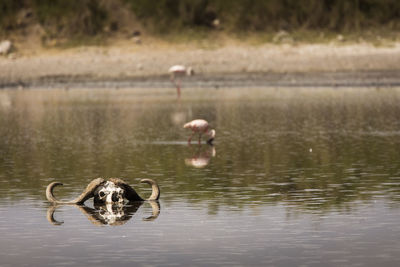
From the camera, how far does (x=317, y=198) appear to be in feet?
61.2

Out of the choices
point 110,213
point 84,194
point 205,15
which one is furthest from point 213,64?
point 110,213

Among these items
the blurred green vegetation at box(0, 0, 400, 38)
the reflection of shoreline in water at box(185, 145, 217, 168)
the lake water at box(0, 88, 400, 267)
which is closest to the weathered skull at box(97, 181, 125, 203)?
the lake water at box(0, 88, 400, 267)

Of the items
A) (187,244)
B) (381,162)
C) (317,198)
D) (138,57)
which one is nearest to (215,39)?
(138,57)

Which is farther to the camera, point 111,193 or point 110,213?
point 111,193

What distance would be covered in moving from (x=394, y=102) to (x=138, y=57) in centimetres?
1822

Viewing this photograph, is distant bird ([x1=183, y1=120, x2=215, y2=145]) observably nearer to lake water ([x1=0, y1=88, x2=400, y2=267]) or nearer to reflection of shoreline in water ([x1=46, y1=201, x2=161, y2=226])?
lake water ([x1=0, y1=88, x2=400, y2=267])

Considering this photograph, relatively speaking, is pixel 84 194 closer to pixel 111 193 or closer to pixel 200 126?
pixel 111 193

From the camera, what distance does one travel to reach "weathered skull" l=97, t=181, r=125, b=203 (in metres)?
18.3

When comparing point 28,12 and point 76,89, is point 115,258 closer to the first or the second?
point 76,89

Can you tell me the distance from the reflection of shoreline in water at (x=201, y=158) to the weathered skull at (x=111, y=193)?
609 centimetres

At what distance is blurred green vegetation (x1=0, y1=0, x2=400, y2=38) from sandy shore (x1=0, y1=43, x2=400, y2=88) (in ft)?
11.0

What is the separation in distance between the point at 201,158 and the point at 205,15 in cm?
3915

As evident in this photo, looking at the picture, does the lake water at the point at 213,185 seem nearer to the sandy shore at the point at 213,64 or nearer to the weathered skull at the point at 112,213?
the weathered skull at the point at 112,213

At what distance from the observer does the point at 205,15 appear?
64.8 m
